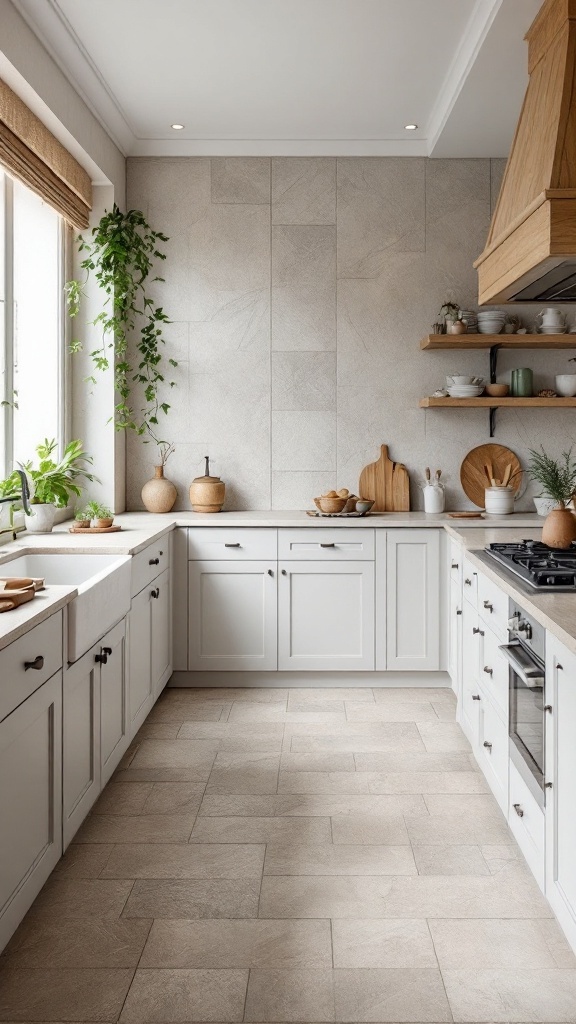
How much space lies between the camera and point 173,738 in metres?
3.45

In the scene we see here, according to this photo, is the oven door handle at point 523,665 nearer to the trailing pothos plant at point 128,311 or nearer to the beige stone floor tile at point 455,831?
the beige stone floor tile at point 455,831

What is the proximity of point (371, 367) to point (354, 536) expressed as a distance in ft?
3.51

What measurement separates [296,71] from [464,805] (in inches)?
126

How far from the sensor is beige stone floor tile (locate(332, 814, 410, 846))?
254cm

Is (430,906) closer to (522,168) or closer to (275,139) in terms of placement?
(522,168)

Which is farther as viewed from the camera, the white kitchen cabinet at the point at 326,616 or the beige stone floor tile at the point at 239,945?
the white kitchen cabinet at the point at 326,616

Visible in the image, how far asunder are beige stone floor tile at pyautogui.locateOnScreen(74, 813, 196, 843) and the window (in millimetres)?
1570

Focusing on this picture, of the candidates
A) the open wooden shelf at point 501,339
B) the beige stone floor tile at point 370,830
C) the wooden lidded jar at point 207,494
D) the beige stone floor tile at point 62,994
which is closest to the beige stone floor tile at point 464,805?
the beige stone floor tile at point 370,830

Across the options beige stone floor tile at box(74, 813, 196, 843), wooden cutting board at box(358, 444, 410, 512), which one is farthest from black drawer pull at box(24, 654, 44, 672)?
wooden cutting board at box(358, 444, 410, 512)

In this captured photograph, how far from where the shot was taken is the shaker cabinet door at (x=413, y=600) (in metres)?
4.08

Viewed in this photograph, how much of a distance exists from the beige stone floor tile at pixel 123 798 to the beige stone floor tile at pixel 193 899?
0.49 metres

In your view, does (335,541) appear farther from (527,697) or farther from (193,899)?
(193,899)

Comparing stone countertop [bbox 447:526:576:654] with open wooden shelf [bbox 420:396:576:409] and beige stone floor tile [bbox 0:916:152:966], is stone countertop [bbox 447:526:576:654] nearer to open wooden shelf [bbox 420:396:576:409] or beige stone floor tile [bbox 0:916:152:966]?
open wooden shelf [bbox 420:396:576:409]

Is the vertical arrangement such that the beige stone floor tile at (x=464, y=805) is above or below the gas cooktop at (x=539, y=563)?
below
